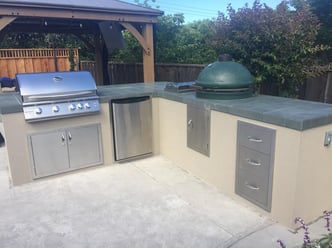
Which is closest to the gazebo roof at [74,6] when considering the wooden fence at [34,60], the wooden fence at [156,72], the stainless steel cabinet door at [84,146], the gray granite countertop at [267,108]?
the wooden fence at [156,72]

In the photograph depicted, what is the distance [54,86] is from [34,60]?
1032 cm

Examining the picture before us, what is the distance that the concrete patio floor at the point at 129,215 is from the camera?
2314 mm

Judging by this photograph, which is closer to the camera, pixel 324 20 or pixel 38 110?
pixel 38 110

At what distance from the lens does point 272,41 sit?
350 centimetres

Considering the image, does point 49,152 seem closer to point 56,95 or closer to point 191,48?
point 56,95

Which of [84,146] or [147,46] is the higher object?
[147,46]

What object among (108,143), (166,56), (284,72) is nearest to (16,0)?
(108,143)

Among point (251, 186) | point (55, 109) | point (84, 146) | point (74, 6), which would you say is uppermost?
point (74, 6)

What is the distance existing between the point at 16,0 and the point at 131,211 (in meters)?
4.34

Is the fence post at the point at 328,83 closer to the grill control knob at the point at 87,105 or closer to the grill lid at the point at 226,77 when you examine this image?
the grill lid at the point at 226,77

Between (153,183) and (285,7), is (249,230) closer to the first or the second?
(153,183)

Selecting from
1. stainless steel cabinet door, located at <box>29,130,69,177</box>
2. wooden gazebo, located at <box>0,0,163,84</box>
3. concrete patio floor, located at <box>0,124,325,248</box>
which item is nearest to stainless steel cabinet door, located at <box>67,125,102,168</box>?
stainless steel cabinet door, located at <box>29,130,69,177</box>

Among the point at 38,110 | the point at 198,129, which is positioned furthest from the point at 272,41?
the point at 38,110

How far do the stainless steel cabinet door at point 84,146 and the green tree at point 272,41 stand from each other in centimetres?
203
